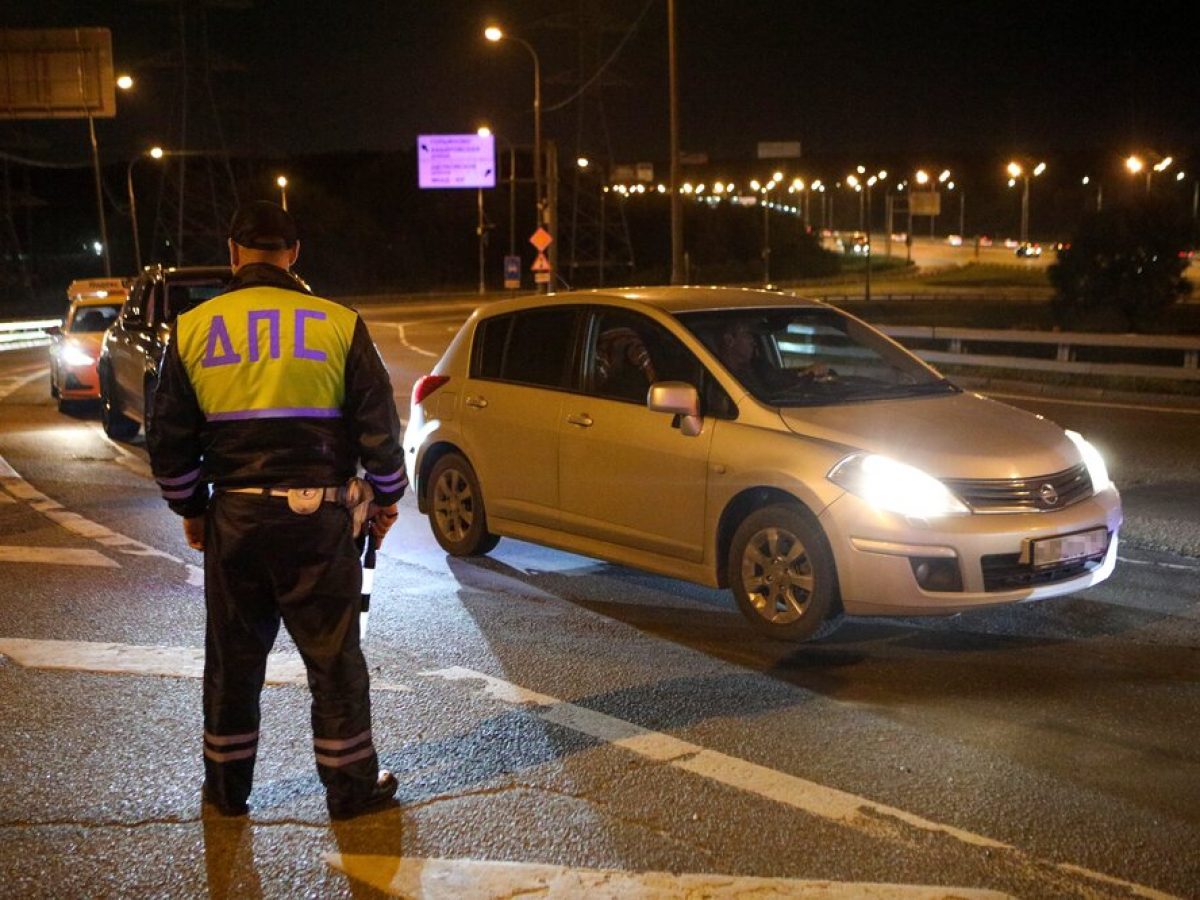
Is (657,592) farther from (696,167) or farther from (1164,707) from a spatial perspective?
(696,167)

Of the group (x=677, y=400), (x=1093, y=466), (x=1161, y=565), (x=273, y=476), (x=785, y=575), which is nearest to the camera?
(x=273, y=476)

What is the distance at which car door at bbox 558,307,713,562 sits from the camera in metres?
6.98

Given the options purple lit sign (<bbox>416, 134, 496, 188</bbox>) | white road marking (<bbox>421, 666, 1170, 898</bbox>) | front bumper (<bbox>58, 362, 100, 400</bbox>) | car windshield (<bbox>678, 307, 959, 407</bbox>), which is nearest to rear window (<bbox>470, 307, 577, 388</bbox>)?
car windshield (<bbox>678, 307, 959, 407</bbox>)

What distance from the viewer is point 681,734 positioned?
17.4 ft

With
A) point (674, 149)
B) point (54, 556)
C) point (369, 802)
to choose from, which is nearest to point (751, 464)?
point (369, 802)

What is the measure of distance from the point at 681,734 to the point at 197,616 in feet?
9.99

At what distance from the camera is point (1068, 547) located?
20.7 feet

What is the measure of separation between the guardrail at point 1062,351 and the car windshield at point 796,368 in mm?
12842

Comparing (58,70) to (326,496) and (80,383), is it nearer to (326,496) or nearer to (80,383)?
(80,383)

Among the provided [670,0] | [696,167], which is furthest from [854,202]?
[670,0]

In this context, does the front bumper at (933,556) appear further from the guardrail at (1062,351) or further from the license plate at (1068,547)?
the guardrail at (1062,351)

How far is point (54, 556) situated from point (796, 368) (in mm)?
4700

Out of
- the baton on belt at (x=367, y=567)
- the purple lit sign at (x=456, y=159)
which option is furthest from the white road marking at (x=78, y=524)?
the purple lit sign at (x=456, y=159)

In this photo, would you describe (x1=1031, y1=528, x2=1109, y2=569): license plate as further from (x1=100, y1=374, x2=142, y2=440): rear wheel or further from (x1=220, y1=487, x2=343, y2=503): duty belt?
(x1=100, y1=374, x2=142, y2=440): rear wheel
